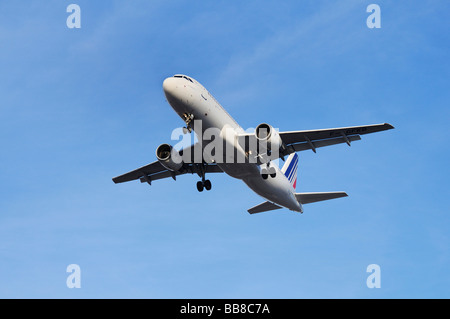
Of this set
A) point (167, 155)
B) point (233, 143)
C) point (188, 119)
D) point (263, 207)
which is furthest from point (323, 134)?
point (263, 207)

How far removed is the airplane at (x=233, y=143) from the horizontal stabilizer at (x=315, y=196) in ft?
6.68

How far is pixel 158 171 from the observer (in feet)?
146

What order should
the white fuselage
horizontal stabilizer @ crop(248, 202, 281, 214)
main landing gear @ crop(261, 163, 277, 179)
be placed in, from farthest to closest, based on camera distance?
horizontal stabilizer @ crop(248, 202, 281, 214)
main landing gear @ crop(261, 163, 277, 179)
the white fuselage

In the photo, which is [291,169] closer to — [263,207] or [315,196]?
[315,196]

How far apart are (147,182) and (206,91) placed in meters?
12.3

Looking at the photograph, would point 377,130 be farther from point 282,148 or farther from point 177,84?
point 177,84

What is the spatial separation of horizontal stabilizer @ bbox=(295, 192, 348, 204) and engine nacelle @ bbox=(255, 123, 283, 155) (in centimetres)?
992

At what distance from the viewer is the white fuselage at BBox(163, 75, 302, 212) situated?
33.9m

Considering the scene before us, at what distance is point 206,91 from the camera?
35781mm

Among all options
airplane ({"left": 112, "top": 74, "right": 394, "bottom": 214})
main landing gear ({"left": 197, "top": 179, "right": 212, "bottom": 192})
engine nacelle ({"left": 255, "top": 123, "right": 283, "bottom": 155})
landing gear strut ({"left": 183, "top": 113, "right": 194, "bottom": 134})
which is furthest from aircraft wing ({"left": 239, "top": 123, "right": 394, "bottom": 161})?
main landing gear ({"left": 197, "top": 179, "right": 212, "bottom": 192})

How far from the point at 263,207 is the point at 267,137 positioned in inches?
500

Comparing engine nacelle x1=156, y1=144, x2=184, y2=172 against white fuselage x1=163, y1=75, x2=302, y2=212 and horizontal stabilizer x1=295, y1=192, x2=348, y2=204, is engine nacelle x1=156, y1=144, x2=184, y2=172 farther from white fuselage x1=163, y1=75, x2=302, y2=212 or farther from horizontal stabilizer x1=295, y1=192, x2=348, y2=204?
horizontal stabilizer x1=295, y1=192, x2=348, y2=204
